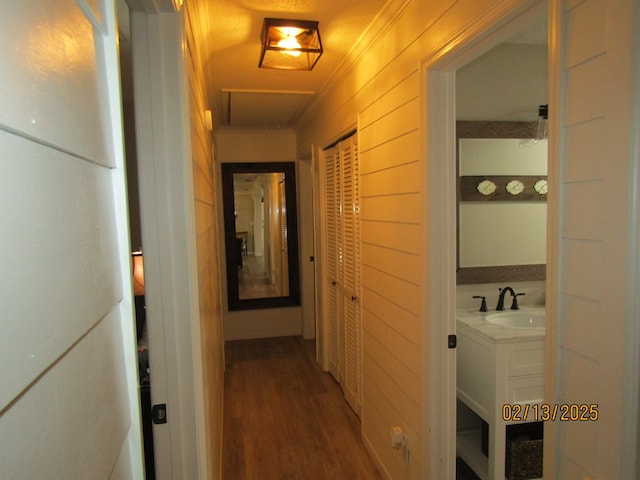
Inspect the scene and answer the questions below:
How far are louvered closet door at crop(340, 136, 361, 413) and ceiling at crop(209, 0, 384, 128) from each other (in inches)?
24.6

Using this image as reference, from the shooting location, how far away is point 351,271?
3129mm

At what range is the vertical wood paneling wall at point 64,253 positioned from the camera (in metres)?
0.30

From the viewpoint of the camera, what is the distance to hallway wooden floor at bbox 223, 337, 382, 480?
99.5 inches

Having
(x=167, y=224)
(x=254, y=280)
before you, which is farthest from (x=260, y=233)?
(x=167, y=224)

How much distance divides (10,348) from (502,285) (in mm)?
2792

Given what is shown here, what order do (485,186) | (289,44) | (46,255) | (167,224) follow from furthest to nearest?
1. (485,186)
2. (289,44)
3. (167,224)
4. (46,255)

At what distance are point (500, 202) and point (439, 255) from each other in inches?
47.2

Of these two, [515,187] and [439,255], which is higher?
Result: [515,187]

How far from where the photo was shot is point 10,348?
29 centimetres

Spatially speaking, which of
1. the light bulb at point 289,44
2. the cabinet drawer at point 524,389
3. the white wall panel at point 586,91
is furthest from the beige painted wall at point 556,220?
the cabinet drawer at point 524,389

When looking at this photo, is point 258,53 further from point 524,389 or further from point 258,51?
point 524,389

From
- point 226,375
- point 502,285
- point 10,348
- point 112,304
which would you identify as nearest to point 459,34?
point 112,304
